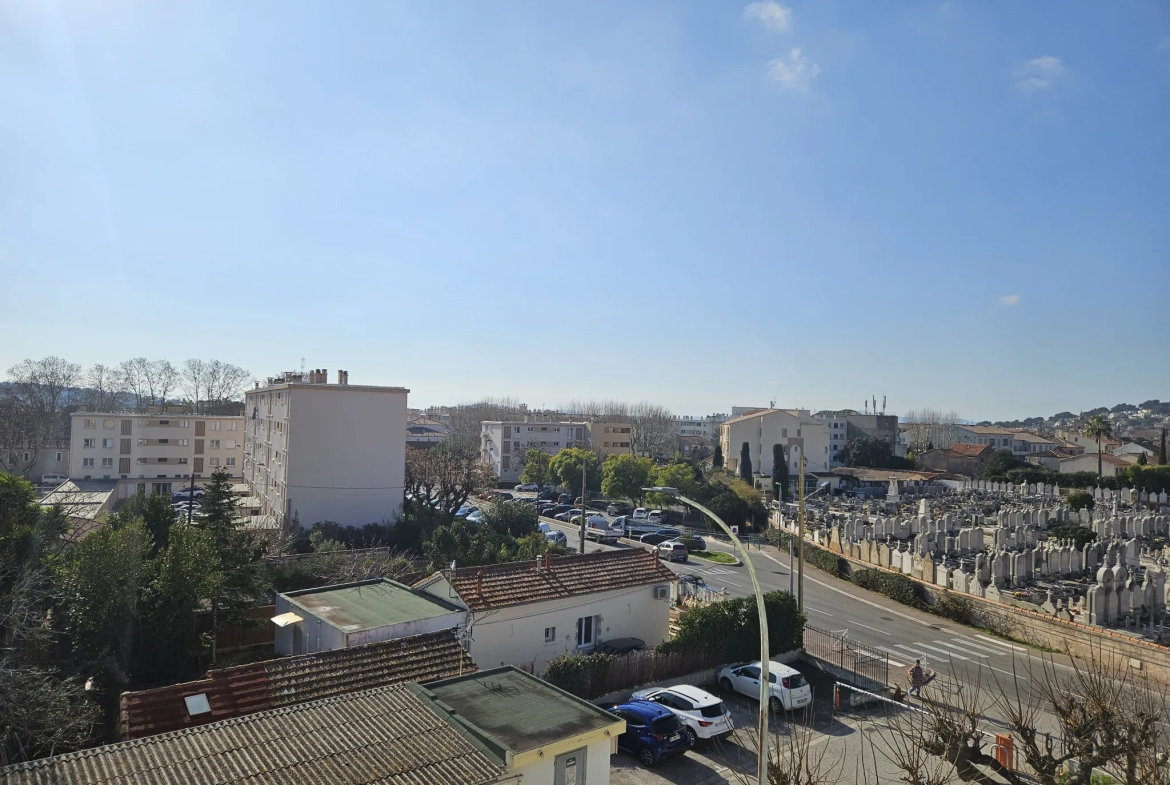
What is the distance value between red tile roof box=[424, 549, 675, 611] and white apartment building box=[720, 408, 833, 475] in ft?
186

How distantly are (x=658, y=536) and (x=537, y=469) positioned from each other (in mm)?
23321

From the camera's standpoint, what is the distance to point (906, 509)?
51.0m

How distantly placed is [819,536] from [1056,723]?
24.0 metres

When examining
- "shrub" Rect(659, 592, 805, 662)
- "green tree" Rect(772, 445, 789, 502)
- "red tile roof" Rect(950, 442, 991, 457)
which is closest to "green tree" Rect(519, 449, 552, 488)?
"green tree" Rect(772, 445, 789, 502)

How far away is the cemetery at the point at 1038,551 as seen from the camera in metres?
24.7

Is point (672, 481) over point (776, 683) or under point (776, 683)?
over

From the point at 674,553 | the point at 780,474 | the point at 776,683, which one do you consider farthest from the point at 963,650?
the point at 780,474

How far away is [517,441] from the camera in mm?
85000

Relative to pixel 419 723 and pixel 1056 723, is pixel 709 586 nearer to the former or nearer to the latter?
pixel 1056 723

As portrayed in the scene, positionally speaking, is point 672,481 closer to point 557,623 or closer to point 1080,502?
point 1080,502

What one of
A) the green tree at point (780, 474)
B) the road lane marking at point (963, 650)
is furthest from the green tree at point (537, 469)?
the road lane marking at point (963, 650)

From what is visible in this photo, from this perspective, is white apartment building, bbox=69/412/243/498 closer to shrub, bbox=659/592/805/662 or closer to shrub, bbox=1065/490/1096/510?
shrub, bbox=659/592/805/662

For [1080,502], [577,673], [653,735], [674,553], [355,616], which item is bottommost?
[674,553]

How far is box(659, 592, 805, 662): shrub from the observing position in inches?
748
